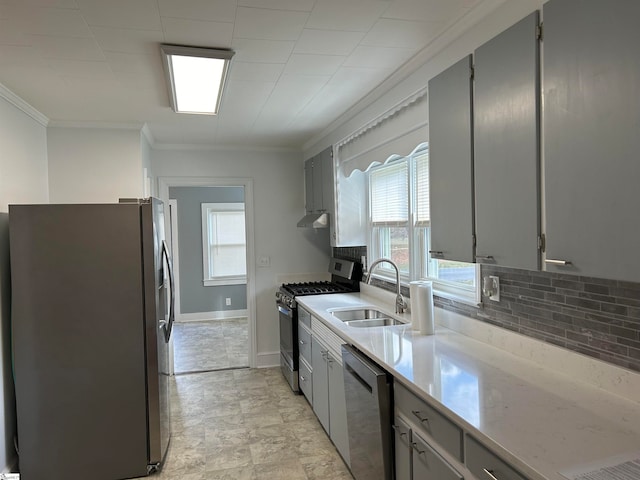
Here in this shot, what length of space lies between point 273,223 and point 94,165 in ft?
6.16

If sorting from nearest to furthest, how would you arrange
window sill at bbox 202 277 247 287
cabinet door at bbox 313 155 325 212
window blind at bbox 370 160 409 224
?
window blind at bbox 370 160 409 224, cabinet door at bbox 313 155 325 212, window sill at bbox 202 277 247 287

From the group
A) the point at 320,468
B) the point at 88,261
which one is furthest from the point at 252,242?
the point at 320,468

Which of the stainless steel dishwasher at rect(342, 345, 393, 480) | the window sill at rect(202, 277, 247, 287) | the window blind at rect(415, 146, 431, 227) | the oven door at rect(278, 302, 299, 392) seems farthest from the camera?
the window sill at rect(202, 277, 247, 287)

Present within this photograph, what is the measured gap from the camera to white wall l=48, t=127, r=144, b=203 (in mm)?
3657

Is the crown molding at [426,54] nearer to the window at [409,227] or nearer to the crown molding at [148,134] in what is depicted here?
the window at [409,227]

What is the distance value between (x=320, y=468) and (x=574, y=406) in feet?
5.94

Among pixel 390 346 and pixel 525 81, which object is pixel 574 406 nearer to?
pixel 390 346

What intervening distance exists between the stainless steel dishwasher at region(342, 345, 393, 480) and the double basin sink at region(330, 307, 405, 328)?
1.84 ft

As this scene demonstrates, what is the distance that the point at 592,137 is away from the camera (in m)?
1.27

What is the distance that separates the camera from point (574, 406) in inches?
57.6

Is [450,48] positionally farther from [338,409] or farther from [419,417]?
[338,409]

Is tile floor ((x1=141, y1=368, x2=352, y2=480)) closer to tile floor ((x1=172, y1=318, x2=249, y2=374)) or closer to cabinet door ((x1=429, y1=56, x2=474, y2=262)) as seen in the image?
tile floor ((x1=172, y1=318, x2=249, y2=374))

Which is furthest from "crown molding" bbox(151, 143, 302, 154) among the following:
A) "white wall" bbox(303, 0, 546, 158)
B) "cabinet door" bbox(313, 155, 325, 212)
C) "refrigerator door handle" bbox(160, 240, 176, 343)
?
"refrigerator door handle" bbox(160, 240, 176, 343)

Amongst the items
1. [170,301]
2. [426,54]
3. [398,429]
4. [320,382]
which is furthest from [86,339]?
[426,54]
